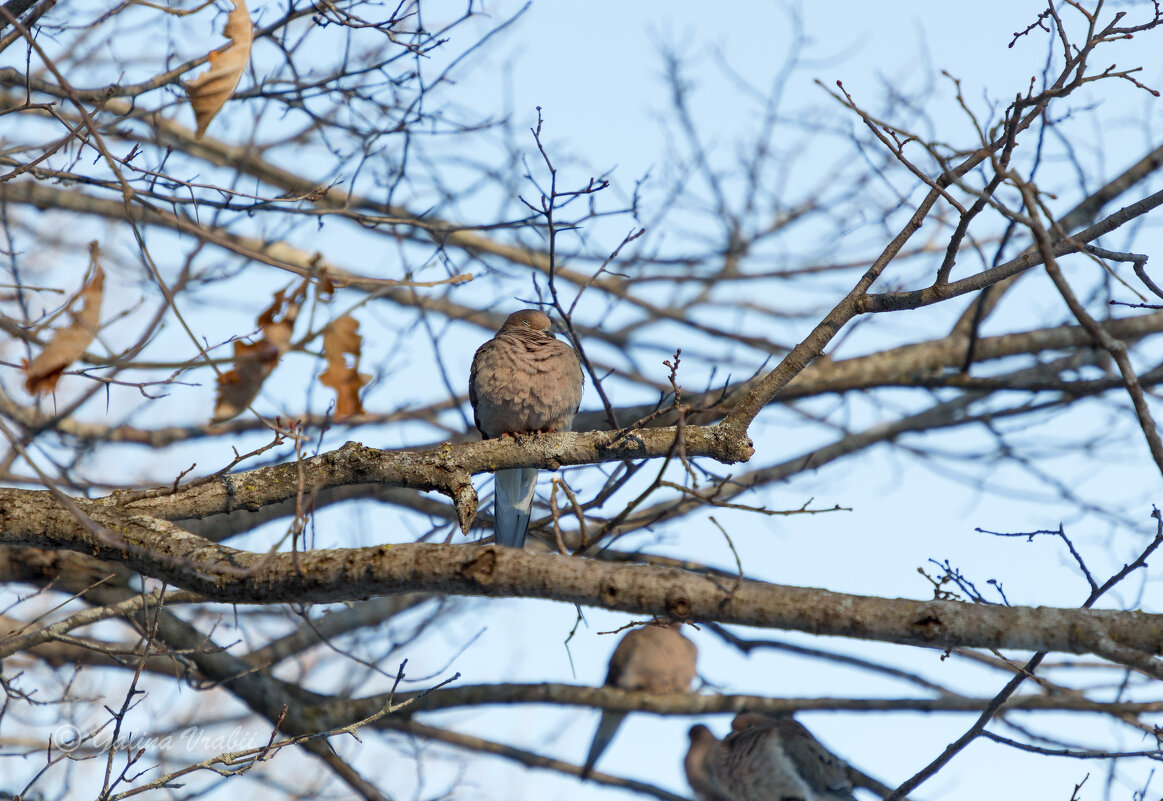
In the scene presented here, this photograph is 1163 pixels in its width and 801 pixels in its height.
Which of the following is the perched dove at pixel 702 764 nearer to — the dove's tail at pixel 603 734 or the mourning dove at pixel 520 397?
the dove's tail at pixel 603 734

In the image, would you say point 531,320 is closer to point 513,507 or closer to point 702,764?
point 513,507

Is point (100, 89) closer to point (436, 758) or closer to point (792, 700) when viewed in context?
point (436, 758)

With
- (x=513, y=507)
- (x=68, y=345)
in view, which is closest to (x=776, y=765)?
(x=513, y=507)

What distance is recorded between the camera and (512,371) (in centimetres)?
501

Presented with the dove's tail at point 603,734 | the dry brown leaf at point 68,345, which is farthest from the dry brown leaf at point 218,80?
the dove's tail at point 603,734

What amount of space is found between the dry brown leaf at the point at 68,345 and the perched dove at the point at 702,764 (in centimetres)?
578

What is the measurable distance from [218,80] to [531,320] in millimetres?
2613

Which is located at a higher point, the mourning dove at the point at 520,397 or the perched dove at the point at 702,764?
the mourning dove at the point at 520,397

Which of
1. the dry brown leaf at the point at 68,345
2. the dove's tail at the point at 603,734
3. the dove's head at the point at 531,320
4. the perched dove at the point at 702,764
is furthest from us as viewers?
the perched dove at the point at 702,764

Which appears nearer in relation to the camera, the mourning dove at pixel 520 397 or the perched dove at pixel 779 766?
the mourning dove at pixel 520 397

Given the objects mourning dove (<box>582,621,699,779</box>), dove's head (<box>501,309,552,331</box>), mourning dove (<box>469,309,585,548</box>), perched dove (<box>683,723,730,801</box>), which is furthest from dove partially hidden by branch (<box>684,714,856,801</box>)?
dove's head (<box>501,309,552,331</box>)

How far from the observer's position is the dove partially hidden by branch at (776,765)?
6402mm

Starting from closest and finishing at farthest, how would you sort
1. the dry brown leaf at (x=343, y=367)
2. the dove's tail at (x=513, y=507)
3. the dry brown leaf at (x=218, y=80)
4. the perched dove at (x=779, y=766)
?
the dry brown leaf at (x=218, y=80)
the dry brown leaf at (x=343, y=367)
the dove's tail at (x=513, y=507)
the perched dove at (x=779, y=766)

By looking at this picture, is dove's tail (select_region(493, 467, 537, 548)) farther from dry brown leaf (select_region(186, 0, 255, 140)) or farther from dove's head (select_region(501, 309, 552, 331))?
dry brown leaf (select_region(186, 0, 255, 140))
